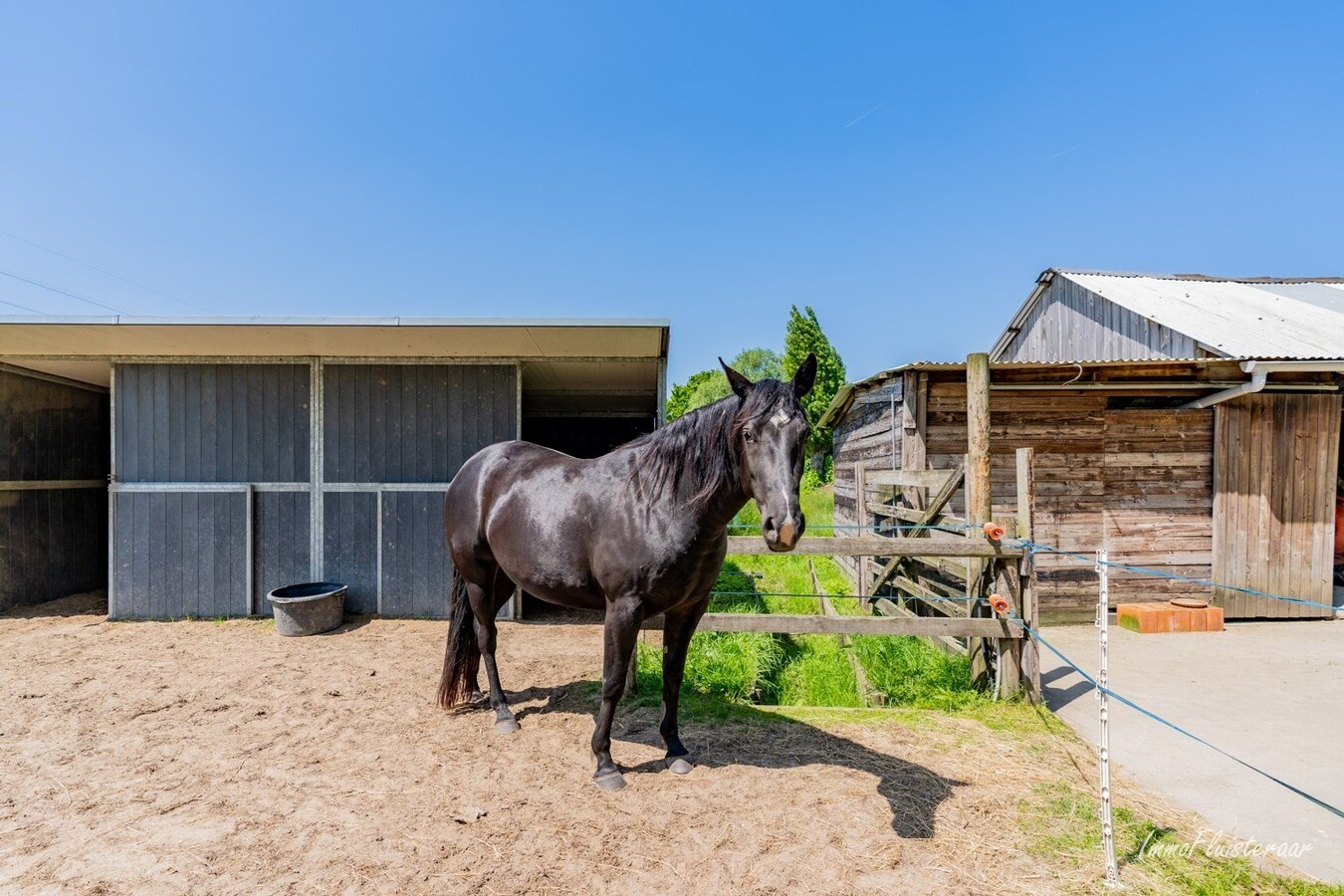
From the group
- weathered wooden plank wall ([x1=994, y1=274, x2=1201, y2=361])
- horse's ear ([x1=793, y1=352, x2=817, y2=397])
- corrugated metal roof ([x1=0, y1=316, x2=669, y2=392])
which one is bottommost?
horse's ear ([x1=793, y1=352, x2=817, y2=397])

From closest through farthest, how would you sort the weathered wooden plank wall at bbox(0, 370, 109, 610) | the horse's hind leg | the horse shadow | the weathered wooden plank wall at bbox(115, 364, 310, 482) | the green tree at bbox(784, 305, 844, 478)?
the horse shadow
the horse's hind leg
the weathered wooden plank wall at bbox(115, 364, 310, 482)
the weathered wooden plank wall at bbox(0, 370, 109, 610)
the green tree at bbox(784, 305, 844, 478)

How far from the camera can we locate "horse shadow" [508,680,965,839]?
8.38 feet

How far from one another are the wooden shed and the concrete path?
71cm

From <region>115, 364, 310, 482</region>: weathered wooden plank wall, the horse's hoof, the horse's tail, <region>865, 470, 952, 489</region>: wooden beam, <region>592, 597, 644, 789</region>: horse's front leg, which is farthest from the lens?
<region>115, 364, 310, 482</region>: weathered wooden plank wall

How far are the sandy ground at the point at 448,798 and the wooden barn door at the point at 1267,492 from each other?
17.4 ft

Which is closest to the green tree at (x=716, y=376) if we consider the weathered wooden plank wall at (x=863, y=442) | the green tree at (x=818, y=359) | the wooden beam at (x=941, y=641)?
the green tree at (x=818, y=359)

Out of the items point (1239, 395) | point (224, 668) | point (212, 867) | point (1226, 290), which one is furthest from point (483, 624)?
point (1226, 290)

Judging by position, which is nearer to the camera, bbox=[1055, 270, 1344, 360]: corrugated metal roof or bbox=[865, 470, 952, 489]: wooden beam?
bbox=[865, 470, 952, 489]: wooden beam

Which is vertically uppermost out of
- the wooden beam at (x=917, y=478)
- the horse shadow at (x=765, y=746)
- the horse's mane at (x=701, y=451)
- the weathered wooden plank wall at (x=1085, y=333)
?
the weathered wooden plank wall at (x=1085, y=333)

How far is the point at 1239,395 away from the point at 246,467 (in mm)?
10925

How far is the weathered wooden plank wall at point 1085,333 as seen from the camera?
27.3 feet

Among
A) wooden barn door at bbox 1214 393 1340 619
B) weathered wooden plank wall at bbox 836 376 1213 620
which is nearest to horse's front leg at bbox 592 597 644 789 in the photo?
weathered wooden plank wall at bbox 836 376 1213 620

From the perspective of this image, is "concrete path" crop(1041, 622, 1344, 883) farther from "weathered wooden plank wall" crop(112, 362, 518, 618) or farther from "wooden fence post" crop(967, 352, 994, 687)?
"weathered wooden plank wall" crop(112, 362, 518, 618)

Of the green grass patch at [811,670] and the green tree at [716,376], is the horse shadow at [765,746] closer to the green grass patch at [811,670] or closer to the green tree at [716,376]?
the green grass patch at [811,670]
